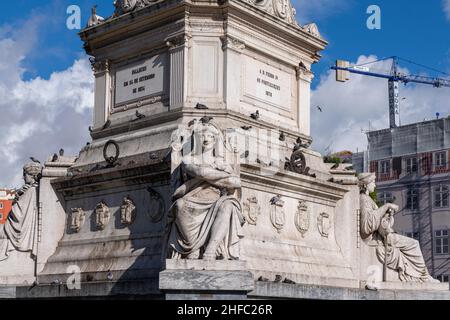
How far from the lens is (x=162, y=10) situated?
22203mm

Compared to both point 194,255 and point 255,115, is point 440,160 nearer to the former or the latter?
point 255,115

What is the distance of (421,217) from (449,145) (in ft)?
18.1

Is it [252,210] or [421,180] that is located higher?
[421,180]

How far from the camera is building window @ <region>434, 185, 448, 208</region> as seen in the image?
66.4 m

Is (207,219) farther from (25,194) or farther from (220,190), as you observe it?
(25,194)

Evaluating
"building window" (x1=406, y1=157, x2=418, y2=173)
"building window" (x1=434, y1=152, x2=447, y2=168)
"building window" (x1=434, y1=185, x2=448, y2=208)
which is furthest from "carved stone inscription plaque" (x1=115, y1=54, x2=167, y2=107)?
"building window" (x1=406, y1=157, x2=418, y2=173)

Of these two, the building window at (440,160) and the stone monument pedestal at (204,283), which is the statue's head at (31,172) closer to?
Answer: the stone monument pedestal at (204,283)

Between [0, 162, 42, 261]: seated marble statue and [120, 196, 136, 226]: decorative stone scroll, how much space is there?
104 inches

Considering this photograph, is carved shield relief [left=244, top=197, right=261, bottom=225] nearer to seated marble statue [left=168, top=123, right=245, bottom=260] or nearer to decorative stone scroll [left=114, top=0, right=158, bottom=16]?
seated marble statue [left=168, top=123, right=245, bottom=260]

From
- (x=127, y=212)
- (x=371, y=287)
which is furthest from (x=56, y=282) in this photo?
(x=371, y=287)

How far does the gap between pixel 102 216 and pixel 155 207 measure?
5.79 feet

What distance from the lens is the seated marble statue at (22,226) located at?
22516mm

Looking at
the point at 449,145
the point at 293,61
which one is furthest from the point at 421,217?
the point at 293,61

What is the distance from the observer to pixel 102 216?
21.7m
